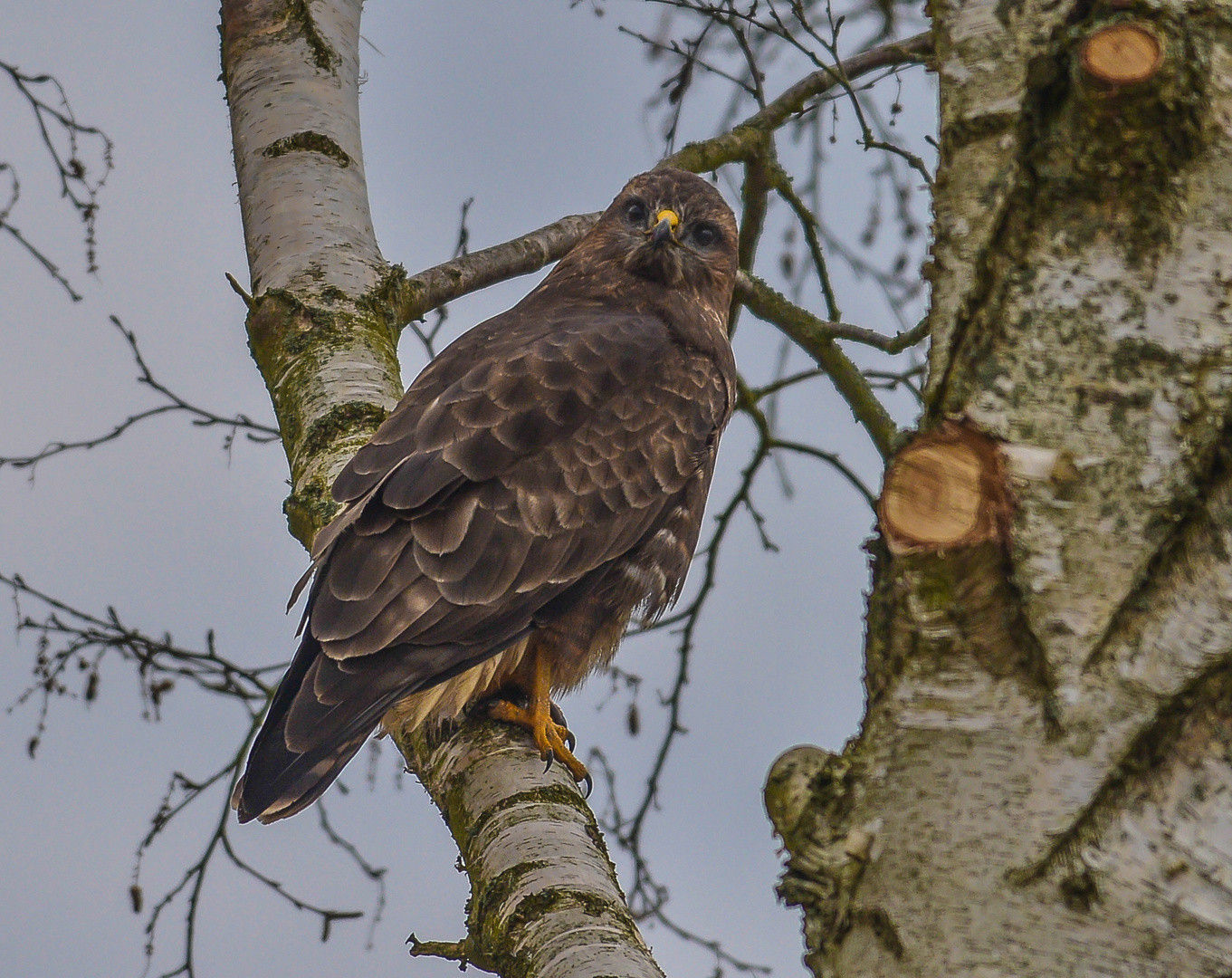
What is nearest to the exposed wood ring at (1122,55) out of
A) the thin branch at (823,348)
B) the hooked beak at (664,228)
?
the thin branch at (823,348)

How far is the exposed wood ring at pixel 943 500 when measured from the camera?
3.86 ft

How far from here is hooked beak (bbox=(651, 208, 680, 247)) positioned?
4.64 metres

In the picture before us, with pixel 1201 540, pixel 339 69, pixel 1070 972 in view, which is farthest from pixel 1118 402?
pixel 339 69

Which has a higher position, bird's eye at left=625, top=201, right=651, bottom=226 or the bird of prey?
bird's eye at left=625, top=201, right=651, bottom=226

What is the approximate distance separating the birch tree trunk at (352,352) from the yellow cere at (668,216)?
36cm

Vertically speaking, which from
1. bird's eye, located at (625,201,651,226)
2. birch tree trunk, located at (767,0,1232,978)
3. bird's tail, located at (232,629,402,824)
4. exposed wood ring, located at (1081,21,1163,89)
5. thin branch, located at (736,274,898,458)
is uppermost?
bird's eye, located at (625,201,651,226)

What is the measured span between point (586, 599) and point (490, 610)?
0.47m

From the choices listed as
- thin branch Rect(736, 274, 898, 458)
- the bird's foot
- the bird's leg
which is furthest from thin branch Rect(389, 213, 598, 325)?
the bird's foot

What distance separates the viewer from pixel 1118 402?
3.92ft

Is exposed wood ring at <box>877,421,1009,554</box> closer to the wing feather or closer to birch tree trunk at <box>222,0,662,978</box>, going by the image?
birch tree trunk at <box>222,0,662,978</box>

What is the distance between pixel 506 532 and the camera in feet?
11.5

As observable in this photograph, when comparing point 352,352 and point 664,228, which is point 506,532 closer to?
point 352,352

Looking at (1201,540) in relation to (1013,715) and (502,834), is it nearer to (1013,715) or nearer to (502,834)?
(1013,715)

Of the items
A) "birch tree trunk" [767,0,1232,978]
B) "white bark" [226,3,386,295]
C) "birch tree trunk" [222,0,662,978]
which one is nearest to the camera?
"birch tree trunk" [767,0,1232,978]
